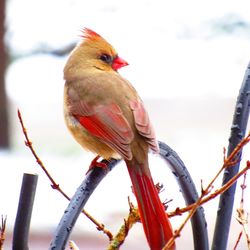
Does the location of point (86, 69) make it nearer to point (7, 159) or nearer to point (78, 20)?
point (7, 159)

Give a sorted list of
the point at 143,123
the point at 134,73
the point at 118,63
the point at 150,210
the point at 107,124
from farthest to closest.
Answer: the point at 134,73, the point at 118,63, the point at 107,124, the point at 143,123, the point at 150,210

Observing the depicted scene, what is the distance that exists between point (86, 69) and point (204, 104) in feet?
20.9

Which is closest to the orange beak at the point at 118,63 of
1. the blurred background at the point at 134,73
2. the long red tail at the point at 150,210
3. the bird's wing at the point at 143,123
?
the bird's wing at the point at 143,123

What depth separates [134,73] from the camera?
9.34 meters

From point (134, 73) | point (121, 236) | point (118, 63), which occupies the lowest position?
point (134, 73)

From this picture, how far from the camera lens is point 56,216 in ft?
20.0

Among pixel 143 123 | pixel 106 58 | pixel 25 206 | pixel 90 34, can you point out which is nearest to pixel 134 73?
pixel 106 58

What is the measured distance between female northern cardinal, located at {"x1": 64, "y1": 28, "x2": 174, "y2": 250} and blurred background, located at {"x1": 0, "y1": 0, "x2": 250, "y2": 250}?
3590 millimetres

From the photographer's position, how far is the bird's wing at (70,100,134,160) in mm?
2403

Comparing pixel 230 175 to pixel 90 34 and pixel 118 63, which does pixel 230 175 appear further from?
pixel 118 63

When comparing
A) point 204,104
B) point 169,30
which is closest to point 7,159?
point 204,104

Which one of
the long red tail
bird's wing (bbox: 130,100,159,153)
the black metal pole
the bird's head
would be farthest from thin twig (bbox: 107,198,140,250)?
the bird's head

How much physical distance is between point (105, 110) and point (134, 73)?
265 inches

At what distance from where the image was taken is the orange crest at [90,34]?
2.60 m
